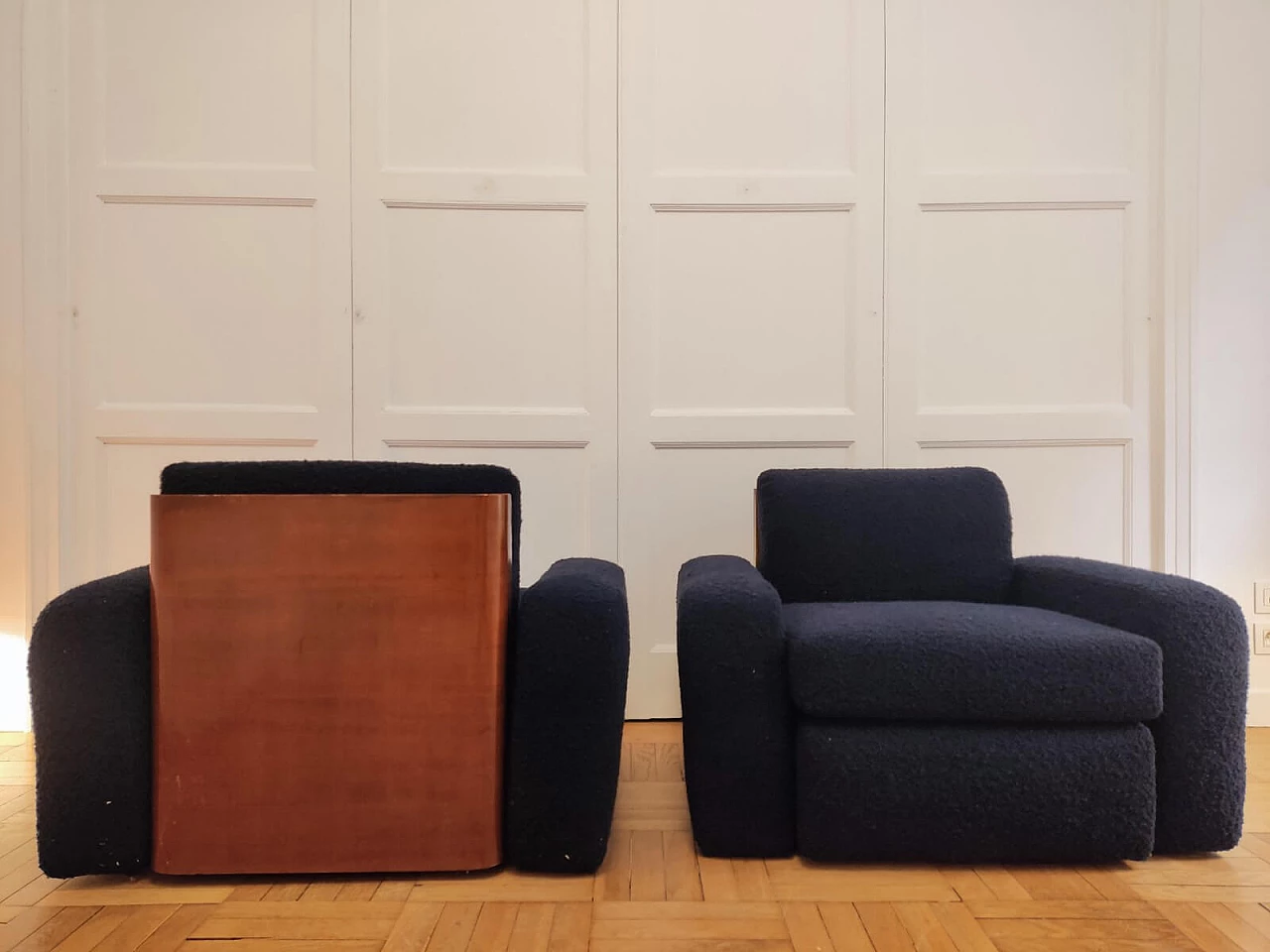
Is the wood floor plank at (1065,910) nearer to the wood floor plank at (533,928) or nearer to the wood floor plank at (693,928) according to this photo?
the wood floor plank at (693,928)

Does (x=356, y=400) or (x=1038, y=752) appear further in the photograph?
(x=356, y=400)

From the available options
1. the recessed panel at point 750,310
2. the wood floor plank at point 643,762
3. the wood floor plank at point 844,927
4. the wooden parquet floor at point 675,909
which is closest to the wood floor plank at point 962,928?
the wooden parquet floor at point 675,909

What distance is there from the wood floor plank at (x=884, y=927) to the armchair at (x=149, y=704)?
0.46 metres

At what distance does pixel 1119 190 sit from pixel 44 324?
3308 mm

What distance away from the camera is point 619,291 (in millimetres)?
2666

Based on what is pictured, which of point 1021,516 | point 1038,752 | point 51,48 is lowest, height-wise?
point 1038,752

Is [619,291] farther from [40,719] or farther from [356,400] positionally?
[40,719]

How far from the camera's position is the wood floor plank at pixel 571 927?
132cm

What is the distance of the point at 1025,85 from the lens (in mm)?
2686

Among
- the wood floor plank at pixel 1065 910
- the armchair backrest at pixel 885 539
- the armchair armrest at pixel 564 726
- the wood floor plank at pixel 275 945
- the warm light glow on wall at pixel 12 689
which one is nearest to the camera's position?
the wood floor plank at pixel 275 945

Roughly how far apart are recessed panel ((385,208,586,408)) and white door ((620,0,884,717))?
23cm

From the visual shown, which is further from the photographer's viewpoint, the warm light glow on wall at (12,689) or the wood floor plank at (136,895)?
the warm light glow on wall at (12,689)

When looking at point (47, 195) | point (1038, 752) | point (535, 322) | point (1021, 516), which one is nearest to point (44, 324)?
point (47, 195)

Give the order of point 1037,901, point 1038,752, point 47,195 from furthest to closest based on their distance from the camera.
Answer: point 47,195
point 1038,752
point 1037,901
